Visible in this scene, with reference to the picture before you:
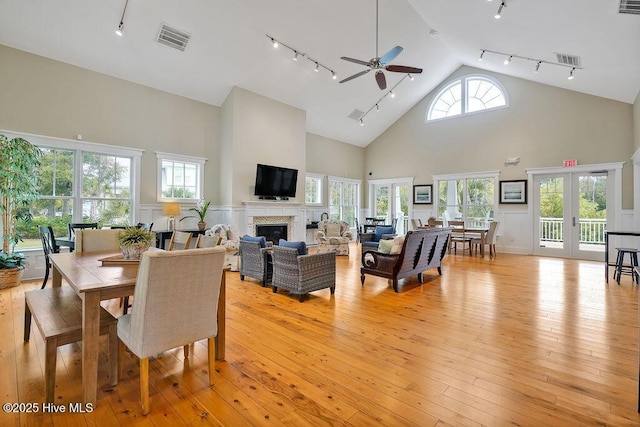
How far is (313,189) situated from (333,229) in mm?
2092

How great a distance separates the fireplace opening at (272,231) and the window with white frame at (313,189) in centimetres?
172

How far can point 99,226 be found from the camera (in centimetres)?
563

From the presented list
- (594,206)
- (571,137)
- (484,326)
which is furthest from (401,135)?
(484,326)

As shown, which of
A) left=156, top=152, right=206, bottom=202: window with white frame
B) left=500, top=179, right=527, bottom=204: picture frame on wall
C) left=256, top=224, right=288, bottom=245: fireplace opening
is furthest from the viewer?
left=500, top=179, right=527, bottom=204: picture frame on wall

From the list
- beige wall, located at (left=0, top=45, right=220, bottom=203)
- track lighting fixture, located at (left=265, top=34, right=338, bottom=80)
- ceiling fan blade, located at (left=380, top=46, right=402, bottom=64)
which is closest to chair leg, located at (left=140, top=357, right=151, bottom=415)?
ceiling fan blade, located at (left=380, top=46, right=402, bottom=64)

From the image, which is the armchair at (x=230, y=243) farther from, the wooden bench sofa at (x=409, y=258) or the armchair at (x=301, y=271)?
the wooden bench sofa at (x=409, y=258)

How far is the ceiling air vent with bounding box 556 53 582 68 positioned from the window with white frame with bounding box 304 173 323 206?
653 centimetres

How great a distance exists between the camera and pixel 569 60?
602 centimetres

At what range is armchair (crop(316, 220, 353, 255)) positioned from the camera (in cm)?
760

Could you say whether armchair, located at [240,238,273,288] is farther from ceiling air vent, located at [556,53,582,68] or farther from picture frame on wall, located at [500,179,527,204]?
picture frame on wall, located at [500,179,527,204]

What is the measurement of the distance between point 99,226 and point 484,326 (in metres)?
6.44

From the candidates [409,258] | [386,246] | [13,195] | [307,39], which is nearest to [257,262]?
[386,246]

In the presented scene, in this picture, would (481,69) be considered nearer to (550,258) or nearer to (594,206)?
(594,206)

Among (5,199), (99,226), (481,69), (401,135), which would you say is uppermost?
(481,69)
